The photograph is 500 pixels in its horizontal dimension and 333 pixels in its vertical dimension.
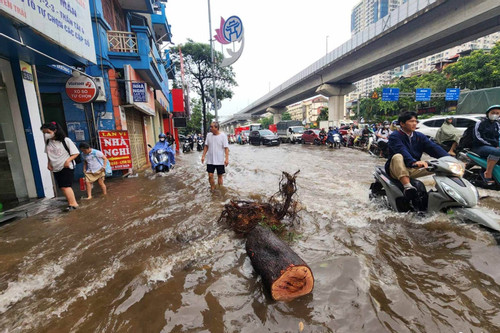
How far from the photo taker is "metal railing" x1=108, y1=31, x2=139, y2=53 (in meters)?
8.82

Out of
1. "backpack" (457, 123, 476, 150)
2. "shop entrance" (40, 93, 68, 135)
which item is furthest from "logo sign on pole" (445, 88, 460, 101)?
"shop entrance" (40, 93, 68, 135)

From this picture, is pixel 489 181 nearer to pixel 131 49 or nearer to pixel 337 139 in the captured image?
pixel 131 49

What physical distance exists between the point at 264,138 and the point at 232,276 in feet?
66.4

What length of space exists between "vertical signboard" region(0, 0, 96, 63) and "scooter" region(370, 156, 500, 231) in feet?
19.2

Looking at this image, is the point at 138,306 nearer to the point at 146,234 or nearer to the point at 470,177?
the point at 146,234

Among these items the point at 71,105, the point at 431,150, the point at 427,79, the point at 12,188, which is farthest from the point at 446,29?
the point at 427,79

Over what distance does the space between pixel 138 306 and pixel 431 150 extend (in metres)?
4.02

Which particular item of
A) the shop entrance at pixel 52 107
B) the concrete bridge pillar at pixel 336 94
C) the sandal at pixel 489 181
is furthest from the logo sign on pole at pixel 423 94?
the shop entrance at pixel 52 107

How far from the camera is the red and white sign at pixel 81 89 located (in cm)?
636

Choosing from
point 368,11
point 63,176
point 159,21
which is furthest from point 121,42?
point 368,11

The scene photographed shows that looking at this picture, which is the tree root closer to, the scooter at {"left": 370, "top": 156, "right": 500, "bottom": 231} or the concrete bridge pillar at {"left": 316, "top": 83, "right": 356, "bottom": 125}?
the scooter at {"left": 370, "top": 156, "right": 500, "bottom": 231}

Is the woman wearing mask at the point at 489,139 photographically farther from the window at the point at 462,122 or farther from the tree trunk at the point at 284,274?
the window at the point at 462,122

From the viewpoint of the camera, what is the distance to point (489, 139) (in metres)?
4.79

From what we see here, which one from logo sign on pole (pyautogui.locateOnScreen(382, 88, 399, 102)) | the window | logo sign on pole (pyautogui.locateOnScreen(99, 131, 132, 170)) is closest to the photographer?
logo sign on pole (pyautogui.locateOnScreen(99, 131, 132, 170))
